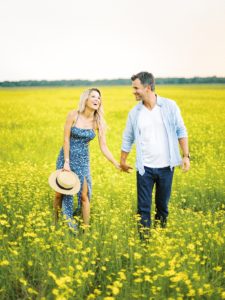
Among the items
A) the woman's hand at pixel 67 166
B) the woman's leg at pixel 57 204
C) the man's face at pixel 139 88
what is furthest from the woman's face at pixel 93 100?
the woman's leg at pixel 57 204

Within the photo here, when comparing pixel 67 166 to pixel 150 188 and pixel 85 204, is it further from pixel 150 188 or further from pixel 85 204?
pixel 150 188

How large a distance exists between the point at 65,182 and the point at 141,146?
111cm

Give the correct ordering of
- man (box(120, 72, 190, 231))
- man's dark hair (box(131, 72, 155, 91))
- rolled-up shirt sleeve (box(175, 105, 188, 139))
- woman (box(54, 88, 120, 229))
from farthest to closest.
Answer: woman (box(54, 88, 120, 229))
rolled-up shirt sleeve (box(175, 105, 188, 139))
man (box(120, 72, 190, 231))
man's dark hair (box(131, 72, 155, 91))

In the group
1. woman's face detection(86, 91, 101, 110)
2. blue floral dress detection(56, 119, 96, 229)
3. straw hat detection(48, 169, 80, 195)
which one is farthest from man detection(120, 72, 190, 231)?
straw hat detection(48, 169, 80, 195)

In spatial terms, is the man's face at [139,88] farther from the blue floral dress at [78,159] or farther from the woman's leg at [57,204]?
the woman's leg at [57,204]

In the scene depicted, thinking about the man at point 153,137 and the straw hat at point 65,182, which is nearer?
the man at point 153,137

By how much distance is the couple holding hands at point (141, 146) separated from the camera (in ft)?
17.8

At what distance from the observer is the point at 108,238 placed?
16.7 ft

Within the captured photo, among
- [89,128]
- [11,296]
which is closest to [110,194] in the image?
[89,128]

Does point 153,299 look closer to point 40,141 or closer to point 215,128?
point 40,141

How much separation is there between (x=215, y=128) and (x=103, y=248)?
14391 mm

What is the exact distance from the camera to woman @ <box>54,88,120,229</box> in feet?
19.0

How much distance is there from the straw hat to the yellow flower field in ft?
1.33

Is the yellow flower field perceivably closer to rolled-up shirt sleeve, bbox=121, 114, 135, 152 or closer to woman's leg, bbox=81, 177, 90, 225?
woman's leg, bbox=81, 177, 90, 225
